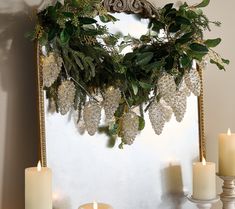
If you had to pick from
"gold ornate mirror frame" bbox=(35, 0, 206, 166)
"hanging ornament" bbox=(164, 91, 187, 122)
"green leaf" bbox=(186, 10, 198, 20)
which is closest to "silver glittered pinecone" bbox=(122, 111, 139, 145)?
"hanging ornament" bbox=(164, 91, 187, 122)

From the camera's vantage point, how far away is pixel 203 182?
125 centimetres

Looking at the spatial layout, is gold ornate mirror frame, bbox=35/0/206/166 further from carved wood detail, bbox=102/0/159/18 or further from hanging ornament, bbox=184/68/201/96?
hanging ornament, bbox=184/68/201/96

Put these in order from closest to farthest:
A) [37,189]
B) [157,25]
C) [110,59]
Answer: [37,189], [110,59], [157,25]

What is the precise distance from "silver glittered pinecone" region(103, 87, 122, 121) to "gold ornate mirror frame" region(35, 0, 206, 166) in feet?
0.54

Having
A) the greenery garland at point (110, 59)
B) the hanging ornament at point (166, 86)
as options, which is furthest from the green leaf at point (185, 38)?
the hanging ornament at point (166, 86)

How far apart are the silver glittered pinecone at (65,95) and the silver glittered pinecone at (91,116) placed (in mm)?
47

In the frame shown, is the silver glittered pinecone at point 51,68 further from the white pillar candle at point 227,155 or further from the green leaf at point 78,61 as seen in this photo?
the white pillar candle at point 227,155

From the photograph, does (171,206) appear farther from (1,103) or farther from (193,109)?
(1,103)

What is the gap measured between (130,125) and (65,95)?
194 mm

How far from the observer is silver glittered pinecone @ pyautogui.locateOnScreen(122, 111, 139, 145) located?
112 centimetres

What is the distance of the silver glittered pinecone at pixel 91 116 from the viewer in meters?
1.08

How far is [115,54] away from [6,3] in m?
0.31

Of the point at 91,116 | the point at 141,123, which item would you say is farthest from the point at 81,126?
the point at 141,123

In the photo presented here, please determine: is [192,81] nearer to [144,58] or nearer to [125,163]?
[144,58]
